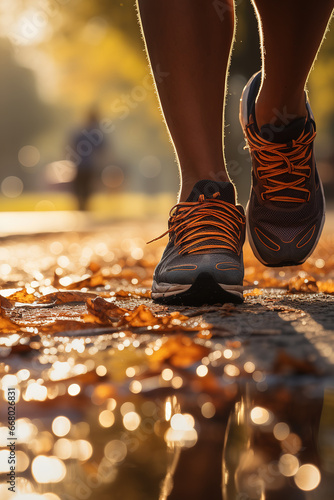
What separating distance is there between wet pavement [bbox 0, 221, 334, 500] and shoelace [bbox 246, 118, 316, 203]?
63cm

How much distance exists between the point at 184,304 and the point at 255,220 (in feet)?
1.92

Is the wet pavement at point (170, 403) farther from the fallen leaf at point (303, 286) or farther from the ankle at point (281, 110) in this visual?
the ankle at point (281, 110)

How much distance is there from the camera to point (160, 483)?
774 millimetres

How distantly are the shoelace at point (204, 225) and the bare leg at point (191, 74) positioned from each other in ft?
0.45

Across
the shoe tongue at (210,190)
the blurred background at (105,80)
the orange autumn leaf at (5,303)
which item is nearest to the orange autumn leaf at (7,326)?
the orange autumn leaf at (5,303)

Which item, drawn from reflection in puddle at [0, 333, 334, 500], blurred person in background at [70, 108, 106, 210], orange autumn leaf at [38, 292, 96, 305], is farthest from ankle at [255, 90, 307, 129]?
blurred person in background at [70, 108, 106, 210]

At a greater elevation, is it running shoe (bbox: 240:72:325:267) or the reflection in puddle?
running shoe (bbox: 240:72:325:267)

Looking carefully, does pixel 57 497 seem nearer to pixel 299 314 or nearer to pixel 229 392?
pixel 229 392

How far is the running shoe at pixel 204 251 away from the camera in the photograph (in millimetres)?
1902

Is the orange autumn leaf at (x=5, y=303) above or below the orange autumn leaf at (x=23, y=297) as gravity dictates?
above

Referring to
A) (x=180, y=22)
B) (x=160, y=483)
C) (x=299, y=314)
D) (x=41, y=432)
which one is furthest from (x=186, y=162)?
(x=160, y=483)

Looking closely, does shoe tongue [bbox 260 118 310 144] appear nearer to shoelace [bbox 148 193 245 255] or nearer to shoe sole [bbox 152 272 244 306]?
shoelace [bbox 148 193 245 255]

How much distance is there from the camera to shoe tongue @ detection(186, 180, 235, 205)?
208cm

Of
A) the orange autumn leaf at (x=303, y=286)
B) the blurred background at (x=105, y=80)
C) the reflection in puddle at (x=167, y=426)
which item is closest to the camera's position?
the reflection in puddle at (x=167, y=426)
